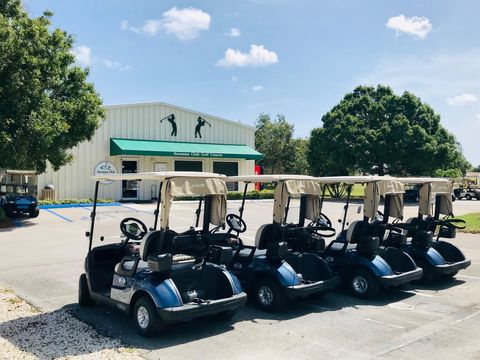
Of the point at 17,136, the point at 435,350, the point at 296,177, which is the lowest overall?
the point at 435,350

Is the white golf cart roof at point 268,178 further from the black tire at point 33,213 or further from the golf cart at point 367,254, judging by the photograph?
the black tire at point 33,213

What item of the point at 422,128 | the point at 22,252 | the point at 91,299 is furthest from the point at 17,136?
the point at 422,128

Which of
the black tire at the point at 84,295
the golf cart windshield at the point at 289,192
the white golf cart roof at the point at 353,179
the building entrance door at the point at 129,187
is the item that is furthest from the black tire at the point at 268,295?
the building entrance door at the point at 129,187

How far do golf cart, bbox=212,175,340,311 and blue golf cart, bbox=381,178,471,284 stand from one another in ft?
5.94

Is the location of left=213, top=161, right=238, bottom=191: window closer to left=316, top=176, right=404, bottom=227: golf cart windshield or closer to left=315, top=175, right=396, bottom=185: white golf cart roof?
left=316, top=176, right=404, bottom=227: golf cart windshield

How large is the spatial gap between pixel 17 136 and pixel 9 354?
11.0 meters

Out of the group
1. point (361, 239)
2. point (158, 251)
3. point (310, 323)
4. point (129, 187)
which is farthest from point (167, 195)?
point (129, 187)

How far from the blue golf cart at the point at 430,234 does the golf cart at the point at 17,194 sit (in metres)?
13.7

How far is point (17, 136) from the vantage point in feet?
47.1

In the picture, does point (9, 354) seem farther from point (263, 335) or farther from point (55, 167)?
point (55, 167)

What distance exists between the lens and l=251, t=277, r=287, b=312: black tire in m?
6.43

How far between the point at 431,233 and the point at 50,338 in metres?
6.50

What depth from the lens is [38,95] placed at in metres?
14.8

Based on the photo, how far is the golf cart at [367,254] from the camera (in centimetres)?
717
